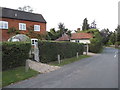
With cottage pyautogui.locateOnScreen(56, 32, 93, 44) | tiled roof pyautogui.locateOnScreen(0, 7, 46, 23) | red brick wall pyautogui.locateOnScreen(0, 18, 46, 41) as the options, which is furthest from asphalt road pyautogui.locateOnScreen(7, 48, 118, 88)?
cottage pyautogui.locateOnScreen(56, 32, 93, 44)

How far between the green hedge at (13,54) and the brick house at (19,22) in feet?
51.0

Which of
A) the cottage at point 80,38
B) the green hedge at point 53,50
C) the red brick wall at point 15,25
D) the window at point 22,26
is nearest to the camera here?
the green hedge at point 53,50

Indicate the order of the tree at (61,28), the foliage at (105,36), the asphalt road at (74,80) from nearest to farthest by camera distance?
the asphalt road at (74,80) → the tree at (61,28) → the foliage at (105,36)

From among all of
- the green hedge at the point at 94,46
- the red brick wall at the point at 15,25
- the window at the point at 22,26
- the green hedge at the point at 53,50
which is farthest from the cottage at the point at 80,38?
the green hedge at the point at 53,50

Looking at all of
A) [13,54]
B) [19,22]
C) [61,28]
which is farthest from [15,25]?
[61,28]

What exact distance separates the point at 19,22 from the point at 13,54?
1936 cm

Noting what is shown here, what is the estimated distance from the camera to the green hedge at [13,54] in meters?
11.2

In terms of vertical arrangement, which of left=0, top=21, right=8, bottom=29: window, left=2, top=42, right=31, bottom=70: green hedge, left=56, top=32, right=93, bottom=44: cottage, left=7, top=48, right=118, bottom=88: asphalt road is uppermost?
left=0, top=21, right=8, bottom=29: window

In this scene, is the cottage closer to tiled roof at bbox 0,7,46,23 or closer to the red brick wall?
the red brick wall

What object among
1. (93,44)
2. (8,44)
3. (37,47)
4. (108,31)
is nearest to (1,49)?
(8,44)

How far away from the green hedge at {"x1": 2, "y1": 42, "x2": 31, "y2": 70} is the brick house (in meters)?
15.5

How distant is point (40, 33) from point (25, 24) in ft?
13.1

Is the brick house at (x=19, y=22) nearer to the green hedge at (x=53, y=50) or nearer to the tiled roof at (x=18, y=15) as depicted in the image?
the tiled roof at (x=18, y=15)

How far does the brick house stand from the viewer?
27750 mm
